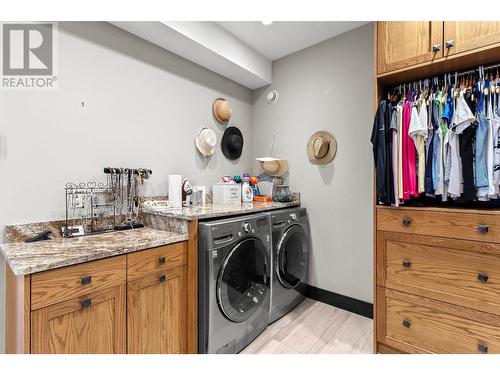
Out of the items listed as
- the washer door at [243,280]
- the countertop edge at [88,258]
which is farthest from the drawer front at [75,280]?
the washer door at [243,280]

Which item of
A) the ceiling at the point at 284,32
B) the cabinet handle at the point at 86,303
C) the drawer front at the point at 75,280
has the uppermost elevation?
the ceiling at the point at 284,32

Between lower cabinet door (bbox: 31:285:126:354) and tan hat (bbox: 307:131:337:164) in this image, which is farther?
tan hat (bbox: 307:131:337:164)

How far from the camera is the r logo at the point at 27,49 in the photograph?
1.55 meters

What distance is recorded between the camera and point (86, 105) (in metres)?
1.80

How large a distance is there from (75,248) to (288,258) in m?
1.73

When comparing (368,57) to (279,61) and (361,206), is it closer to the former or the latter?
(279,61)

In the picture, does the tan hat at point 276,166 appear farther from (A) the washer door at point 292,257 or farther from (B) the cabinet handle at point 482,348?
(B) the cabinet handle at point 482,348

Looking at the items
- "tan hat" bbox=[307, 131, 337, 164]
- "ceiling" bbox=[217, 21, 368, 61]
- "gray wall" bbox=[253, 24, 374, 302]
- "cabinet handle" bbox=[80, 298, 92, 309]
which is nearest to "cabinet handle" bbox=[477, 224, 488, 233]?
"gray wall" bbox=[253, 24, 374, 302]

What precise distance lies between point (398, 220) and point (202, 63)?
225 cm

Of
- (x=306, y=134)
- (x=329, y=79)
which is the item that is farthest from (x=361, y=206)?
→ (x=329, y=79)

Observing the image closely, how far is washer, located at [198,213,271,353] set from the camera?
160 centimetres

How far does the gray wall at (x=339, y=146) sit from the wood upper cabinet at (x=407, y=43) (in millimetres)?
600

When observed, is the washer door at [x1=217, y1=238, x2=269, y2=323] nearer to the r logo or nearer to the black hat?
Result: the black hat

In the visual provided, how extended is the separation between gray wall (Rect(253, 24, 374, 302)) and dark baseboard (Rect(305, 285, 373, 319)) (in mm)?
48
